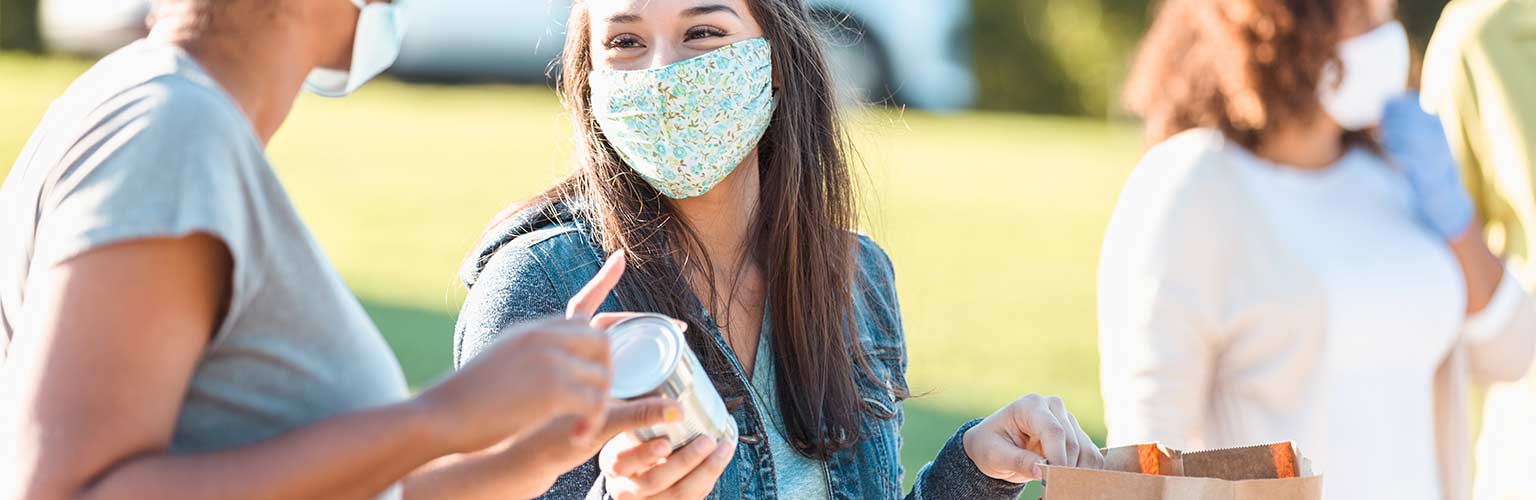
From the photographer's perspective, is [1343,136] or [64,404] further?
[1343,136]

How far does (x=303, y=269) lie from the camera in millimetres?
1426

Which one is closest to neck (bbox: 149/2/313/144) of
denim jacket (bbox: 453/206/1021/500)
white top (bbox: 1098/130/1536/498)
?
denim jacket (bbox: 453/206/1021/500)

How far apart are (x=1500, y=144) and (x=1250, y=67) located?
2.23 feet

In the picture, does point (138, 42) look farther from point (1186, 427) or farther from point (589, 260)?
point (1186, 427)

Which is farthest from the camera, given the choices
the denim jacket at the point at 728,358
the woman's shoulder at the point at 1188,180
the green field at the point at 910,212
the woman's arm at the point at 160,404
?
the green field at the point at 910,212

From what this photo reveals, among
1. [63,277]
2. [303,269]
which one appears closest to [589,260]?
[303,269]

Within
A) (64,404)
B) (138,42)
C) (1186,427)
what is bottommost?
(1186,427)

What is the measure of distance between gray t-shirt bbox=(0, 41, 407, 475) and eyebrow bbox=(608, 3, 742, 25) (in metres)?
1.13

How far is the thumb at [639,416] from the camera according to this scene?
5.48 ft

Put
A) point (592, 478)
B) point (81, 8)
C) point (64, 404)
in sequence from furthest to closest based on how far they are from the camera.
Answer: point (81, 8), point (592, 478), point (64, 404)

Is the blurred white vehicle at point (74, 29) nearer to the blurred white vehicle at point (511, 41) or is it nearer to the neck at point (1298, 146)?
the blurred white vehicle at point (511, 41)

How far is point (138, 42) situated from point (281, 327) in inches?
11.7

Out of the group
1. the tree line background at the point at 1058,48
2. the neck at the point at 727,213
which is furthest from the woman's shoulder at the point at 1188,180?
the tree line background at the point at 1058,48

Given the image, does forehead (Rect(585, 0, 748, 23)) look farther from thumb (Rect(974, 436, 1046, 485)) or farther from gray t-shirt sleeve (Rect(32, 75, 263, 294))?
gray t-shirt sleeve (Rect(32, 75, 263, 294))
